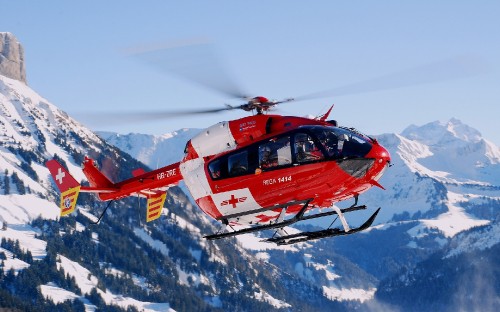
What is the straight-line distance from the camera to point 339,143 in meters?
41.8

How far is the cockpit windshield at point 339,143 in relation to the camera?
41.6 metres

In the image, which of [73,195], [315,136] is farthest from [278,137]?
[73,195]

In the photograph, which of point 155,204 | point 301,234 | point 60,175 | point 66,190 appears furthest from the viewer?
point 60,175

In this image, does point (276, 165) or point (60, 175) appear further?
point (60, 175)

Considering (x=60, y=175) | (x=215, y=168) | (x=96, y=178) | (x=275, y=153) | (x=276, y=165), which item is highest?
(x=60, y=175)

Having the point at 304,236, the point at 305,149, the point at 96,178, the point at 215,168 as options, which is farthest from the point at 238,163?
the point at 96,178

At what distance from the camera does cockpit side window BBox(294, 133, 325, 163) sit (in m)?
41.8

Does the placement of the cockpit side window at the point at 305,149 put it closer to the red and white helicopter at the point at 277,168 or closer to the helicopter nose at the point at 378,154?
the red and white helicopter at the point at 277,168

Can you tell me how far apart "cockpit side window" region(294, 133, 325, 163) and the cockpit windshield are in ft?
1.23

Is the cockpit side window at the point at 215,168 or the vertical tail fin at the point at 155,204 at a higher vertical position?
the cockpit side window at the point at 215,168

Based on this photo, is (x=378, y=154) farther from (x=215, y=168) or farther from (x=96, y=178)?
(x=96, y=178)

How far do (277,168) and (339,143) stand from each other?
3115mm

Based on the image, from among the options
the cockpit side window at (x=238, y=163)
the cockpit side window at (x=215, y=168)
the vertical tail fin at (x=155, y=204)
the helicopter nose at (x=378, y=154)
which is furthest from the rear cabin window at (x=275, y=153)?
the vertical tail fin at (x=155, y=204)

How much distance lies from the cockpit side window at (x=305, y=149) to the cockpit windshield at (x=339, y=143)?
375 mm
